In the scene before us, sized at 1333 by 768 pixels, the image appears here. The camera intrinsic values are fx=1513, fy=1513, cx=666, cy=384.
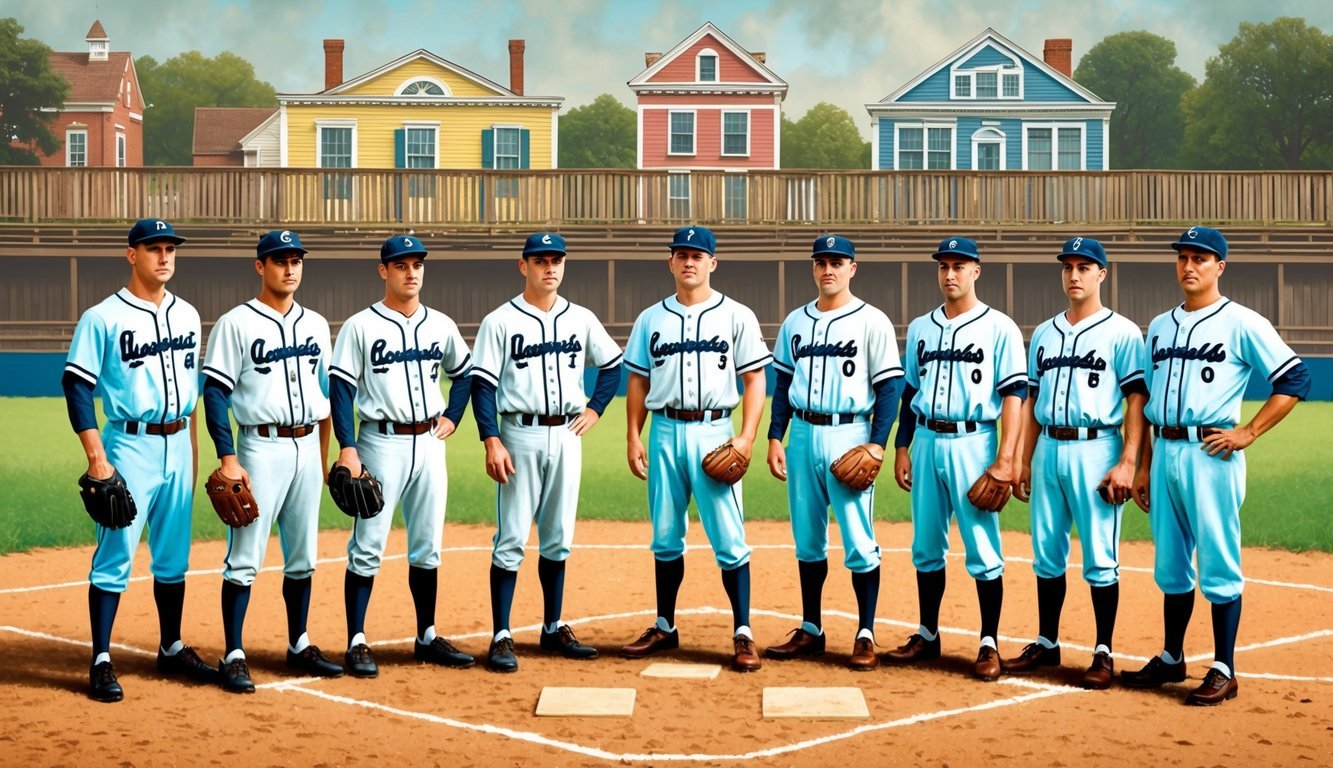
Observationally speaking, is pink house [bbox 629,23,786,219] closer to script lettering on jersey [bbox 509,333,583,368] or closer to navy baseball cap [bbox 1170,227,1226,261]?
script lettering on jersey [bbox 509,333,583,368]

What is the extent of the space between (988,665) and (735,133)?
105ft

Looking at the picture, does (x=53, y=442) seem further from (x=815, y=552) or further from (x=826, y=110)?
(x=826, y=110)

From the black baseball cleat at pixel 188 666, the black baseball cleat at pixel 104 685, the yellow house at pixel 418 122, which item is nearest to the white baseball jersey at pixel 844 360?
the black baseball cleat at pixel 188 666

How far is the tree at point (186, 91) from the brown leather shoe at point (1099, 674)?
74.1 meters

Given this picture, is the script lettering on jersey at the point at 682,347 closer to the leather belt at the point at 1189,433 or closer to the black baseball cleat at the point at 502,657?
the black baseball cleat at the point at 502,657

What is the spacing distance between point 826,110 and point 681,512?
73.4 metres

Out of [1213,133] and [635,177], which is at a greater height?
[1213,133]

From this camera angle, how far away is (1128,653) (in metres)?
8.75

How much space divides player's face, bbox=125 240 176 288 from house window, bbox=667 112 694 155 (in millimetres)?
32156

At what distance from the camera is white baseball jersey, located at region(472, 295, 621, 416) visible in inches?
320

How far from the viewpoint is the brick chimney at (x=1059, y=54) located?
137 feet

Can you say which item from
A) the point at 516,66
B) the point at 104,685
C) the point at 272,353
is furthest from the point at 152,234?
the point at 516,66

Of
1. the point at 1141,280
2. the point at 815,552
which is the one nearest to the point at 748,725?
the point at 815,552

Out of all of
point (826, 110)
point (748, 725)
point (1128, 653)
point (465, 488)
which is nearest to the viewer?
point (748, 725)
